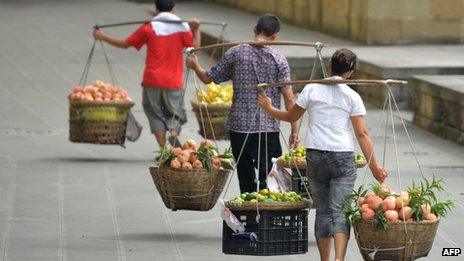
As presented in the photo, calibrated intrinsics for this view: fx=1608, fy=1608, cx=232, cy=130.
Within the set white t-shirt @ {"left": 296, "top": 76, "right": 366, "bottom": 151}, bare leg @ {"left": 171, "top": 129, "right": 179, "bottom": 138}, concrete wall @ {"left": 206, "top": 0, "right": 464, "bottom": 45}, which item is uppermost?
white t-shirt @ {"left": 296, "top": 76, "right": 366, "bottom": 151}

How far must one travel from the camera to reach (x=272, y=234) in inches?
391

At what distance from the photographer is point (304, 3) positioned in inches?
1099

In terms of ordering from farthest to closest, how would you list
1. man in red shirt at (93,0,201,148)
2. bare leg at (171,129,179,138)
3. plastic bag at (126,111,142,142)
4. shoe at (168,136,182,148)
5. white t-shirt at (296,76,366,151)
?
plastic bag at (126,111,142,142) < man in red shirt at (93,0,201,148) < shoe at (168,136,182,148) < bare leg at (171,129,179,138) < white t-shirt at (296,76,366,151)

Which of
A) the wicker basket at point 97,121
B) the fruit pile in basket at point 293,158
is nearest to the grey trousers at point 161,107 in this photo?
the wicker basket at point 97,121

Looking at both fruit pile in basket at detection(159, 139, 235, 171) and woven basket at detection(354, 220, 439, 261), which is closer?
woven basket at detection(354, 220, 439, 261)

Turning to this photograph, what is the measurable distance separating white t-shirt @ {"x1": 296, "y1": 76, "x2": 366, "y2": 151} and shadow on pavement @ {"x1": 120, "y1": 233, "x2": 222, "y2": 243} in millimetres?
1947

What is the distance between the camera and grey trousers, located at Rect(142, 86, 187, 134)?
51.9 ft

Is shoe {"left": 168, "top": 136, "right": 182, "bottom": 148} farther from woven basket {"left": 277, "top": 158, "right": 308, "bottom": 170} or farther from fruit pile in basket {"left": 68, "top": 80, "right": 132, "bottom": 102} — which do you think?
woven basket {"left": 277, "top": 158, "right": 308, "bottom": 170}

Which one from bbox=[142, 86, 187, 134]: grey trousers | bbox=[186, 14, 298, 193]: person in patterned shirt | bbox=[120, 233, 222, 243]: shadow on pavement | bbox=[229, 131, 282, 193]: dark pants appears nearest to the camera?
bbox=[120, 233, 222, 243]: shadow on pavement

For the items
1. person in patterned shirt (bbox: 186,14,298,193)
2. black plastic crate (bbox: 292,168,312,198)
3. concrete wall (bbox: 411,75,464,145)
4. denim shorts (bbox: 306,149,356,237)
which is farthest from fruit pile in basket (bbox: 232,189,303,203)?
concrete wall (bbox: 411,75,464,145)

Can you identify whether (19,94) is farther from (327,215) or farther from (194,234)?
(327,215)

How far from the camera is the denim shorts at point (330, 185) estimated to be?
9852 mm

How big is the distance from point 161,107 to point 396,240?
697 centimetres

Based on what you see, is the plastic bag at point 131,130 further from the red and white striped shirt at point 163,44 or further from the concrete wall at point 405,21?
the concrete wall at point 405,21
